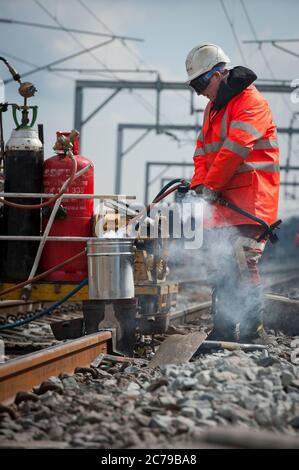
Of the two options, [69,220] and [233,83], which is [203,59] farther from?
[69,220]

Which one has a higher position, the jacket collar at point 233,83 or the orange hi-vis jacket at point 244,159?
the jacket collar at point 233,83

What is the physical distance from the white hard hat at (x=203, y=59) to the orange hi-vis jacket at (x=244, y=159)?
31 centimetres

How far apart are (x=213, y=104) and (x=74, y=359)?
238cm

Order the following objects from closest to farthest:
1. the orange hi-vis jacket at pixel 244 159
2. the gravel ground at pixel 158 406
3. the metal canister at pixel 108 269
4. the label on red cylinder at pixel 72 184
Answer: the gravel ground at pixel 158 406
the orange hi-vis jacket at pixel 244 159
the metal canister at pixel 108 269
the label on red cylinder at pixel 72 184

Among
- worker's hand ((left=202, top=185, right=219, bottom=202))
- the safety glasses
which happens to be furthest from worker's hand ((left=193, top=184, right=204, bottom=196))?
the safety glasses

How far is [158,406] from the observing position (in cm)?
380

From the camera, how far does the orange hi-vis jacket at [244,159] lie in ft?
19.0

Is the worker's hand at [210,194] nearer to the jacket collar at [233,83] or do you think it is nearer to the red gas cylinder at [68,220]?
the jacket collar at [233,83]

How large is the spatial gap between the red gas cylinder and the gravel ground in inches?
89.0

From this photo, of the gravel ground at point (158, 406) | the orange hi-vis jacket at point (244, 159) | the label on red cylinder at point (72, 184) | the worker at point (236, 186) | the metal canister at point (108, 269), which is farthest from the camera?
the label on red cylinder at point (72, 184)

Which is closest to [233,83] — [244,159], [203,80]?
[203,80]

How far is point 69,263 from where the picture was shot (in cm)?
694

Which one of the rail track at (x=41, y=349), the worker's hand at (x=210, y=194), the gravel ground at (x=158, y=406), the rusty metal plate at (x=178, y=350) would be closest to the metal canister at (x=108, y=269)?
the rail track at (x=41, y=349)

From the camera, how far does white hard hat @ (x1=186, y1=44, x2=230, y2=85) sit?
6035 millimetres
